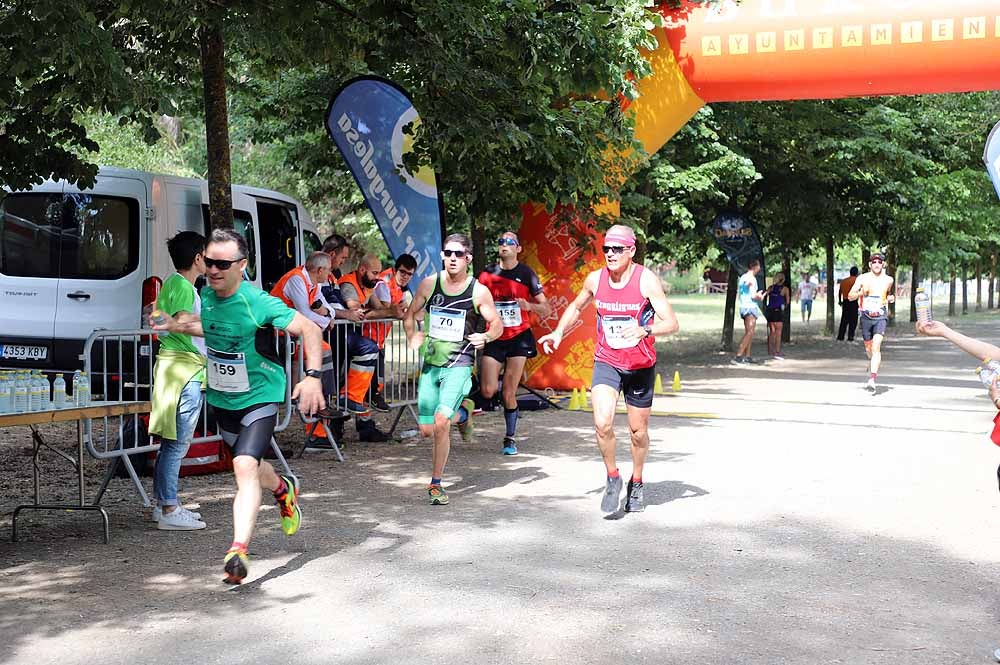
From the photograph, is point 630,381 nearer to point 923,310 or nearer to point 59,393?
point 923,310

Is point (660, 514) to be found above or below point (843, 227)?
below

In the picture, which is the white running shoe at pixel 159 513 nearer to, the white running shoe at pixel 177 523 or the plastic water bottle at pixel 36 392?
the white running shoe at pixel 177 523

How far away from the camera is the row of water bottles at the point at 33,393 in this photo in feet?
22.0

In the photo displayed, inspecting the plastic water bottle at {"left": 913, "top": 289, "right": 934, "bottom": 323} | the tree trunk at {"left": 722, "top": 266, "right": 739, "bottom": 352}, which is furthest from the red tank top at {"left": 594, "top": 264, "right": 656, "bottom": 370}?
the tree trunk at {"left": 722, "top": 266, "right": 739, "bottom": 352}

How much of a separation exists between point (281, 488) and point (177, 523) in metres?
1.27

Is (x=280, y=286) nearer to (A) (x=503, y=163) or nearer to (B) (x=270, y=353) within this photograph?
(A) (x=503, y=163)

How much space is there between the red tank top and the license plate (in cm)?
545

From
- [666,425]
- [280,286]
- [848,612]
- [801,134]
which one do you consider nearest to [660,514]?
[848,612]

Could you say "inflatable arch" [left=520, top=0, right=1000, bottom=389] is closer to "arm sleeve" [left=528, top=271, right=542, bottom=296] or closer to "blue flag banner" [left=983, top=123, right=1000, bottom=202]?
"blue flag banner" [left=983, top=123, right=1000, bottom=202]

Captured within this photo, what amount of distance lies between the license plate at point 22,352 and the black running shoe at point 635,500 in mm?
5644

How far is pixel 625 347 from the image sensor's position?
26.6 feet

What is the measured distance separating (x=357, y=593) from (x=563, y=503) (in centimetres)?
271

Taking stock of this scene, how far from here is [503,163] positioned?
1222cm

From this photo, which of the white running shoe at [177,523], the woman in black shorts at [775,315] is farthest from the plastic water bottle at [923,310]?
the woman in black shorts at [775,315]
